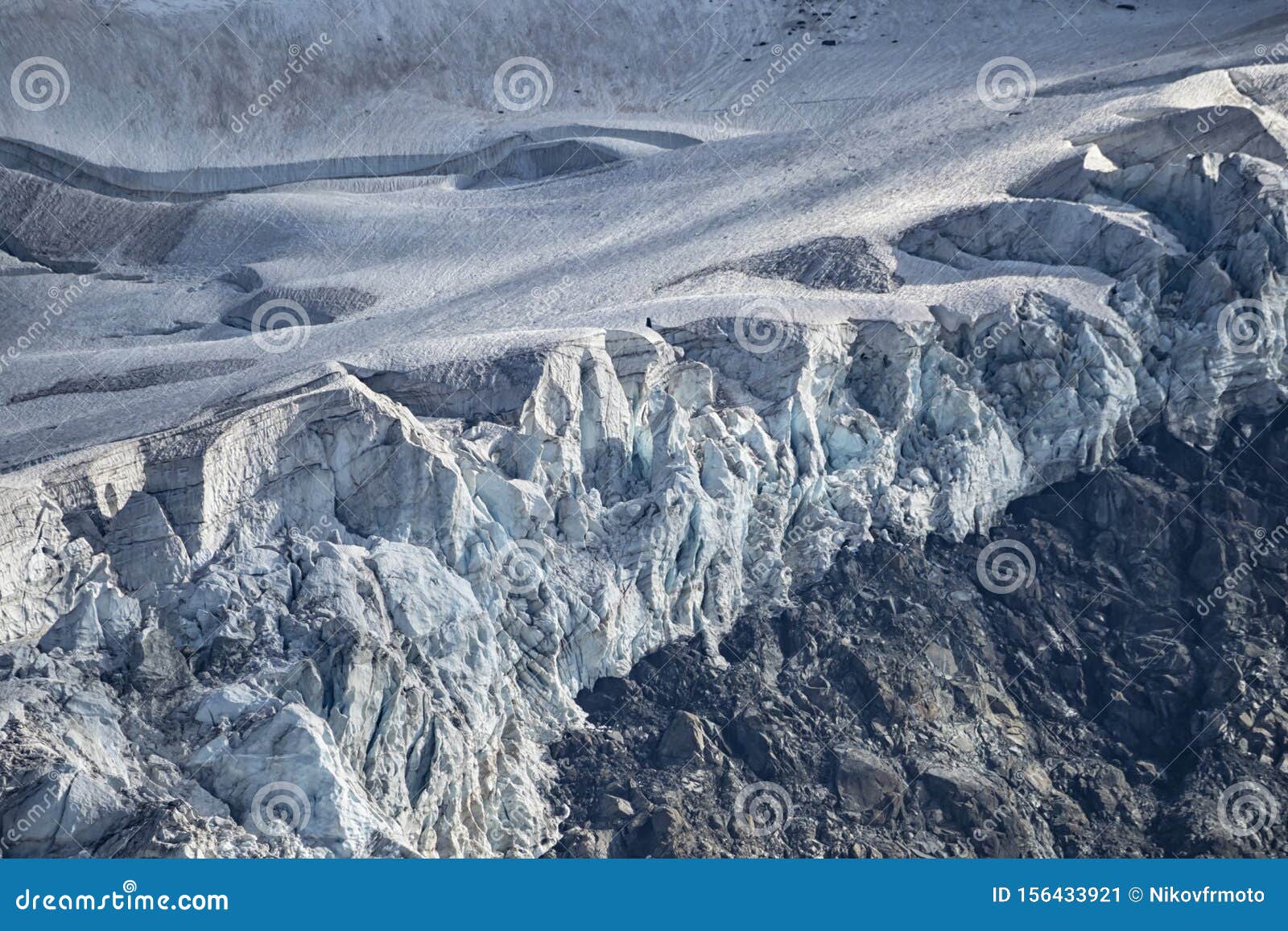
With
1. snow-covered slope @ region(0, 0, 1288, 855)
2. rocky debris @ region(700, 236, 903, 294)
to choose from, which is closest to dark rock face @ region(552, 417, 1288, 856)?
snow-covered slope @ region(0, 0, 1288, 855)

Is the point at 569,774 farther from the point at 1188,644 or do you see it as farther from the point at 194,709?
the point at 1188,644

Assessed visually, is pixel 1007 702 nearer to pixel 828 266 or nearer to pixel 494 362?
pixel 494 362

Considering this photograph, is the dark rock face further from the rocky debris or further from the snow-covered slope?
the rocky debris

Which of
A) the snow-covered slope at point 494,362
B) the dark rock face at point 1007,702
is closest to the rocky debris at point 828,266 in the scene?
the snow-covered slope at point 494,362

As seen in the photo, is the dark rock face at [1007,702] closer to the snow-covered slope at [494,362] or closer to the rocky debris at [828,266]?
the snow-covered slope at [494,362]

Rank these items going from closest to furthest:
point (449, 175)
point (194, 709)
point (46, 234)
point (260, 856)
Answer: point (260, 856), point (194, 709), point (46, 234), point (449, 175)

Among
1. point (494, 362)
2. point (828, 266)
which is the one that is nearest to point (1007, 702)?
point (494, 362)

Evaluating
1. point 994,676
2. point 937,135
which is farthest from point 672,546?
point 937,135
